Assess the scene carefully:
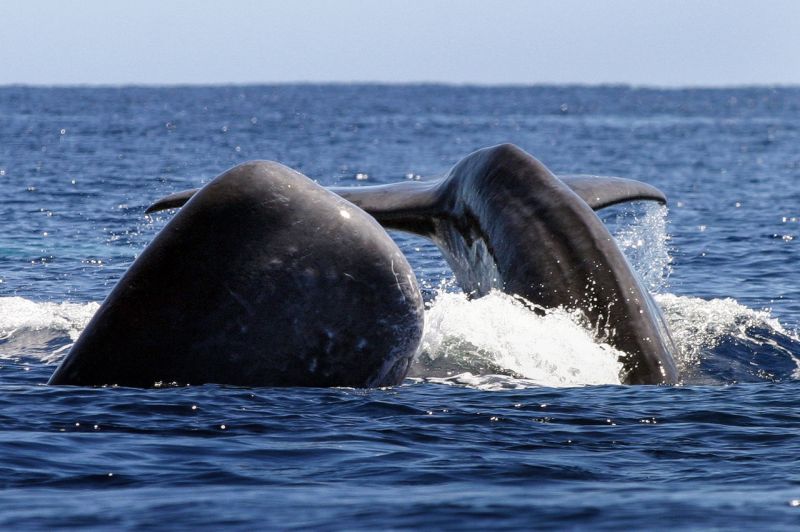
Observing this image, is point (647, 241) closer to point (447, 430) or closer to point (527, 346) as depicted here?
point (527, 346)

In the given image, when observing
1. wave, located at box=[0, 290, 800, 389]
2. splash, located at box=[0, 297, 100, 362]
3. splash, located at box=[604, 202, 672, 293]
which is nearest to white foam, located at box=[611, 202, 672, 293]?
splash, located at box=[604, 202, 672, 293]

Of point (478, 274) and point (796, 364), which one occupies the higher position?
point (478, 274)

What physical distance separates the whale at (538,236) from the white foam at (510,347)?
0.41 feet

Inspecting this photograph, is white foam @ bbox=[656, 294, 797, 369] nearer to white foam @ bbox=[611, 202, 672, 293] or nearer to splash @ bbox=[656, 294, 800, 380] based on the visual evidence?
splash @ bbox=[656, 294, 800, 380]

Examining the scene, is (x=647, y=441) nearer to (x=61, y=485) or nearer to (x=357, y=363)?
(x=357, y=363)

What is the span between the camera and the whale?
A: 1145 cm

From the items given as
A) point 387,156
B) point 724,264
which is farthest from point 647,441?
point 387,156

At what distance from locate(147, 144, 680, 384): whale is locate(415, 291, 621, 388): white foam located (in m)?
0.12

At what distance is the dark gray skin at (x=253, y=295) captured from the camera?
31.4ft

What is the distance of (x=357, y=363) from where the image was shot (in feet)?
33.4

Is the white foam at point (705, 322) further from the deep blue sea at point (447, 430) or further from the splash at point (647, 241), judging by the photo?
the splash at point (647, 241)

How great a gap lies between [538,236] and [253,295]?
307cm

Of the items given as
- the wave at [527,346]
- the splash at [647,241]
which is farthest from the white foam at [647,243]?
the wave at [527,346]

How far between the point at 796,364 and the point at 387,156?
129ft
